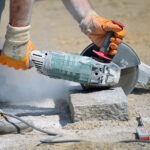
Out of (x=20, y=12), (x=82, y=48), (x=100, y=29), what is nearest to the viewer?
(x=20, y=12)

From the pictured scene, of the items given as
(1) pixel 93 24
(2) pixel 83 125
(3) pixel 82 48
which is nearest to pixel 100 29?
(1) pixel 93 24

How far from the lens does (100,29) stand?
10.2 ft

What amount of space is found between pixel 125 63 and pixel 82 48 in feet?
6.06

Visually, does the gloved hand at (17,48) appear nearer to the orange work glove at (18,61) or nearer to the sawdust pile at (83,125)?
the orange work glove at (18,61)

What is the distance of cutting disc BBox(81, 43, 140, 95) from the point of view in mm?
3201

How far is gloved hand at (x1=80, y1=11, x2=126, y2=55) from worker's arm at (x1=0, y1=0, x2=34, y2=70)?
56 centimetres

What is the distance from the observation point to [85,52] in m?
3.30

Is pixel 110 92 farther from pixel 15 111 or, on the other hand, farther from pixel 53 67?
pixel 15 111

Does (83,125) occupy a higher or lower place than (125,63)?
lower

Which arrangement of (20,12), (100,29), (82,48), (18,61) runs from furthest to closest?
(82,48) < (100,29) < (18,61) < (20,12)

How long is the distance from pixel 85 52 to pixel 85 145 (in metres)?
1.08

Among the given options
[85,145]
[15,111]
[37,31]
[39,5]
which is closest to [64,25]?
[37,31]

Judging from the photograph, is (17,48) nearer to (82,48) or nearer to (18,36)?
(18,36)

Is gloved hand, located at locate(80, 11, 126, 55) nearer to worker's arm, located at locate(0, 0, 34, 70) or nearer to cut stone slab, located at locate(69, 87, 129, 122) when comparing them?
cut stone slab, located at locate(69, 87, 129, 122)
